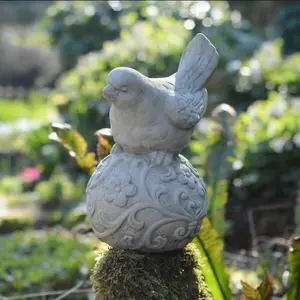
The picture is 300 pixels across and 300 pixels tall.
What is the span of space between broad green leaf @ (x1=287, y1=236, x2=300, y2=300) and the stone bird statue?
0.78 metres

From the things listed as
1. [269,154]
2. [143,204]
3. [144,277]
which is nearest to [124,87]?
[143,204]

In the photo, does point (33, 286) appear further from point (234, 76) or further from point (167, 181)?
point (234, 76)

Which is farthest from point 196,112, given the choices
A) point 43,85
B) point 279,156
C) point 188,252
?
point 43,85

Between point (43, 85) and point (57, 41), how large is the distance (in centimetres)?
548

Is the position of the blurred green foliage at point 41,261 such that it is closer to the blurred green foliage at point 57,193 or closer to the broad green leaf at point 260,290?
the broad green leaf at point 260,290

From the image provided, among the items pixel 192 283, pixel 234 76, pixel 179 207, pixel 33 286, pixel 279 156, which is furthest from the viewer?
pixel 234 76

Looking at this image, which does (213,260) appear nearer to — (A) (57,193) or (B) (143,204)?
(B) (143,204)

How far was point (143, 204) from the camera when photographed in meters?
2.48

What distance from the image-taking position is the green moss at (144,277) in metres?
2.52

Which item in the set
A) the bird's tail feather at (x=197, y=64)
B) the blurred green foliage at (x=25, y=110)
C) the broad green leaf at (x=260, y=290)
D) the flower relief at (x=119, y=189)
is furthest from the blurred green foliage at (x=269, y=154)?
the blurred green foliage at (x=25, y=110)

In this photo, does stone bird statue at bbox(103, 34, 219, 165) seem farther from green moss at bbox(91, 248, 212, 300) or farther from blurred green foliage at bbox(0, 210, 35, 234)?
blurred green foliage at bbox(0, 210, 35, 234)

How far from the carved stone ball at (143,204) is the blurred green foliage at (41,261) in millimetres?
1714

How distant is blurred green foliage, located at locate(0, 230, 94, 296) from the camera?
468 cm

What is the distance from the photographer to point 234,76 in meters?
7.62
